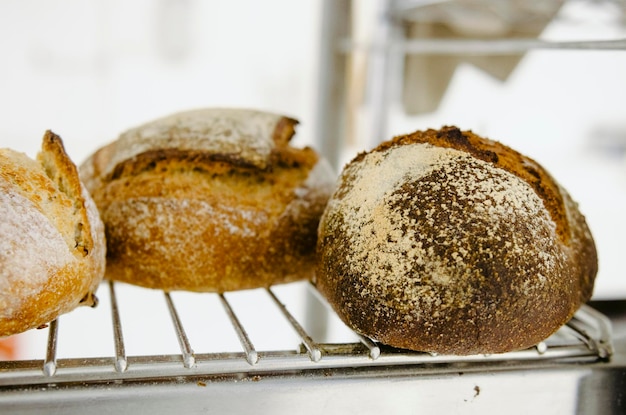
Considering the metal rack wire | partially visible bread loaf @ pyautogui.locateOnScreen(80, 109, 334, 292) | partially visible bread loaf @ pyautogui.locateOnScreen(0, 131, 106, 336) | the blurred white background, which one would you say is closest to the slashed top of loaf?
partially visible bread loaf @ pyautogui.locateOnScreen(80, 109, 334, 292)

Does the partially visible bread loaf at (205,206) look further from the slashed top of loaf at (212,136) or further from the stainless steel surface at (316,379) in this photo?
the stainless steel surface at (316,379)

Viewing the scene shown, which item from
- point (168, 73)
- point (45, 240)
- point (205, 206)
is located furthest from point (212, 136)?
point (168, 73)

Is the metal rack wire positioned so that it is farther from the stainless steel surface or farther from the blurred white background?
the blurred white background

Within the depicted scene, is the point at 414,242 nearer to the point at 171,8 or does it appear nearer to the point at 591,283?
the point at 591,283

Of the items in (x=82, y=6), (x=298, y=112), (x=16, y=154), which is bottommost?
(x=298, y=112)

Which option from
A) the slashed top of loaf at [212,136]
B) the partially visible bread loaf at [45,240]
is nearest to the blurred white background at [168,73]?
the slashed top of loaf at [212,136]

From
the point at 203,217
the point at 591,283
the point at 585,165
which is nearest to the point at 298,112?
the point at 585,165

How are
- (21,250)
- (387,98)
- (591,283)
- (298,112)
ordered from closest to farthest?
1. (21,250)
2. (591,283)
3. (387,98)
4. (298,112)
